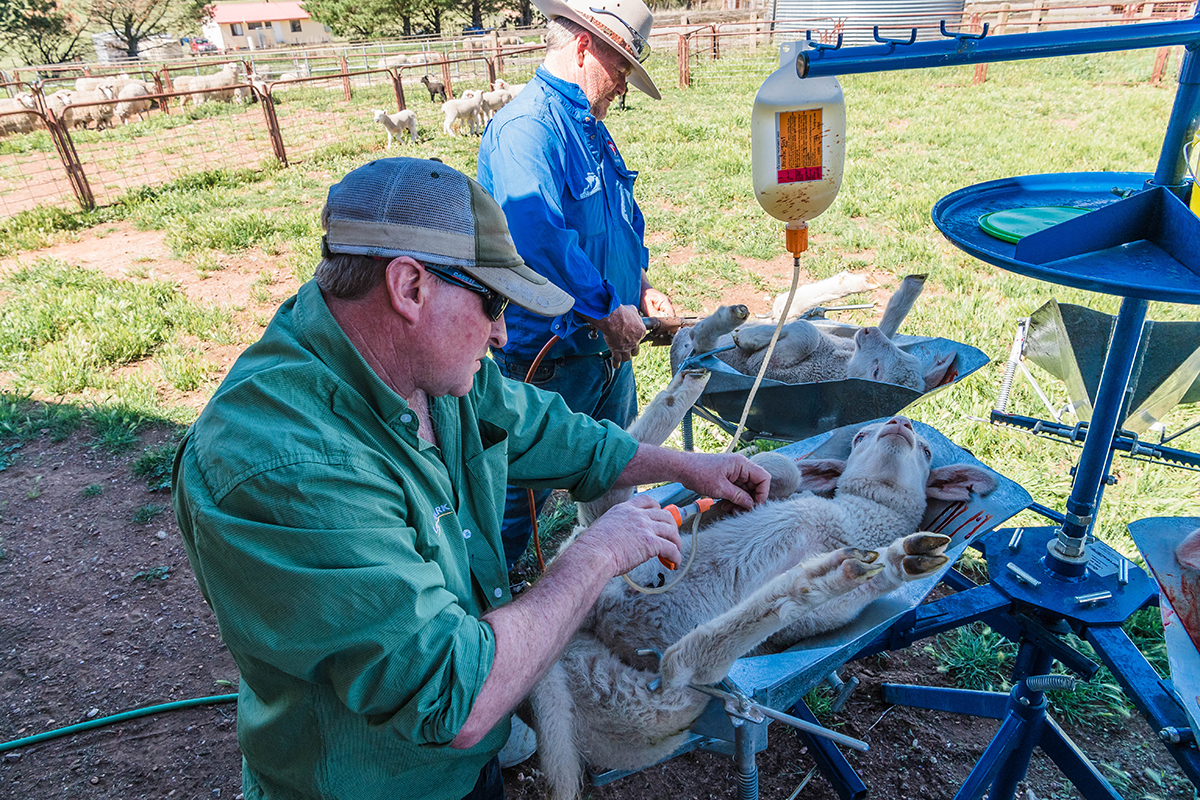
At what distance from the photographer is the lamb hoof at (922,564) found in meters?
1.82

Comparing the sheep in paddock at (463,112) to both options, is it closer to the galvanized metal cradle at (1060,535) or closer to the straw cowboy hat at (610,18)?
the straw cowboy hat at (610,18)

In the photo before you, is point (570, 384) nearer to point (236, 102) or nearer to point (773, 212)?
point (773, 212)

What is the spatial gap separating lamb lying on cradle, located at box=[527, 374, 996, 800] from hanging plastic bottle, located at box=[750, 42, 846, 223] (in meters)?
0.98

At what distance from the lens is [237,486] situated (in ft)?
4.43

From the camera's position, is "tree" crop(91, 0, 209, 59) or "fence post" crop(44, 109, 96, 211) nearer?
"fence post" crop(44, 109, 96, 211)

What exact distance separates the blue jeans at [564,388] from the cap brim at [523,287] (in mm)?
1590

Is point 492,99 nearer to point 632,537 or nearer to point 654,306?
point 654,306

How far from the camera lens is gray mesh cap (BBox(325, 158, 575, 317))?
151cm

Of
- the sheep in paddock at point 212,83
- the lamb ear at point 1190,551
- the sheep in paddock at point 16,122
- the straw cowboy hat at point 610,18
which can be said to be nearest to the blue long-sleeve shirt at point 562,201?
the straw cowboy hat at point 610,18

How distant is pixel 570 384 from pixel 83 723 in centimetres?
258

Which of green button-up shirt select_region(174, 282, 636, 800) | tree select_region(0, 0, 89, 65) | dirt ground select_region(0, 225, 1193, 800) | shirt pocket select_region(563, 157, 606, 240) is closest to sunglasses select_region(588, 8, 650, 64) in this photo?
shirt pocket select_region(563, 157, 606, 240)

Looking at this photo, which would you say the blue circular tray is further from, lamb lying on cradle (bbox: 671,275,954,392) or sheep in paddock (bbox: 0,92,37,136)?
sheep in paddock (bbox: 0,92,37,136)

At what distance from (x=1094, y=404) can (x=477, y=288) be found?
180cm

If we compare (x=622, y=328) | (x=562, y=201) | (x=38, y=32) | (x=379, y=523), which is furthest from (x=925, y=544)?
(x=38, y=32)
